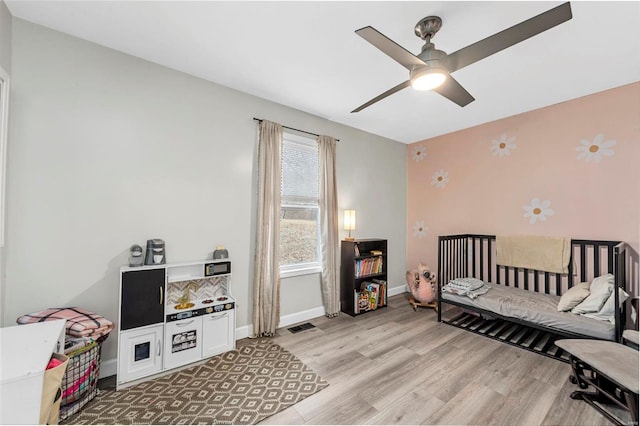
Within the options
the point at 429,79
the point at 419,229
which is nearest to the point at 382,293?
the point at 419,229

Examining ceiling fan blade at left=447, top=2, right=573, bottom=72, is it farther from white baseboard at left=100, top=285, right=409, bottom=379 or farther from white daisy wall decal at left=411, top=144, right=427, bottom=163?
white baseboard at left=100, top=285, right=409, bottom=379

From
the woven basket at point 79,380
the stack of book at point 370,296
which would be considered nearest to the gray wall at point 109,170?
the woven basket at point 79,380

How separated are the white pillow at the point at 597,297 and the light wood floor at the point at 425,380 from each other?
0.54 meters

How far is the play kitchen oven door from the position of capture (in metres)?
2.16

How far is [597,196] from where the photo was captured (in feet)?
9.22

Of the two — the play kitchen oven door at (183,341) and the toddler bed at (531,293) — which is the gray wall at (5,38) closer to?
the play kitchen oven door at (183,341)

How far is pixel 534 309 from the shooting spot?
2.60m

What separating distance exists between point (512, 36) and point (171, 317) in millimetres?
3088

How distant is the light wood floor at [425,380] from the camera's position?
1717 millimetres

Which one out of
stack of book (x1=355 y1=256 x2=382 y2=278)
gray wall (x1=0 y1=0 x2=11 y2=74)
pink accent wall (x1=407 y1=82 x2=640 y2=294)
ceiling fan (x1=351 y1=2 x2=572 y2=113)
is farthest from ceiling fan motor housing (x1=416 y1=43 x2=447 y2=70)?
gray wall (x1=0 y1=0 x2=11 y2=74)

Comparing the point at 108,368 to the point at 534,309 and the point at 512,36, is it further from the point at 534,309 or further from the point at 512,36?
the point at 534,309

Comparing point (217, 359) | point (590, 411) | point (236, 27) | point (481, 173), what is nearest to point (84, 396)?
point (217, 359)

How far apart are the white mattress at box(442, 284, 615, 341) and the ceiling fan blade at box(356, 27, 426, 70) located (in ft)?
8.58

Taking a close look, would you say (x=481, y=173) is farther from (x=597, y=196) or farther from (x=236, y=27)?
(x=236, y=27)
